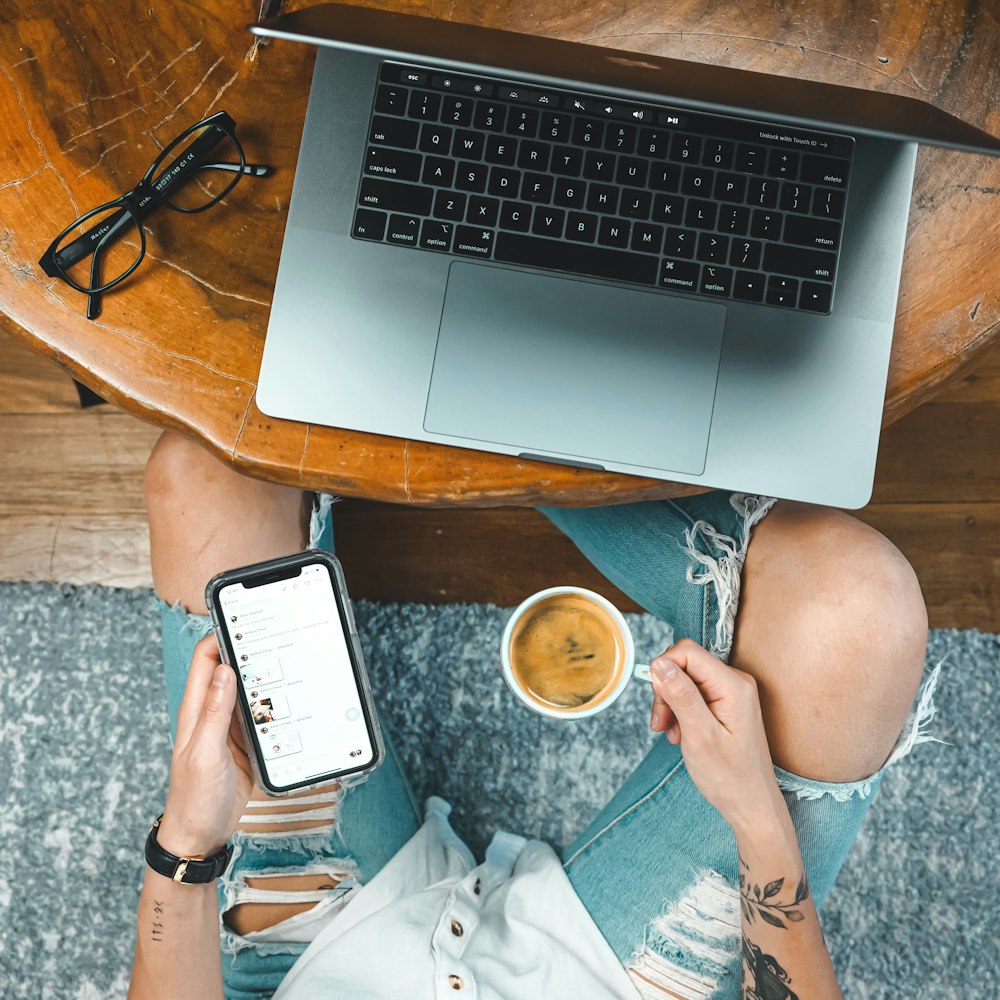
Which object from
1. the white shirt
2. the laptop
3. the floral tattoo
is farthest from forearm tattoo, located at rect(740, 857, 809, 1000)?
the laptop

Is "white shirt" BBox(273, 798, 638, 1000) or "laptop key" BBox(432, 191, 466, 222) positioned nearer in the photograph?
"laptop key" BBox(432, 191, 466, 222)

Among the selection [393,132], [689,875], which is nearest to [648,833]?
[689,875]

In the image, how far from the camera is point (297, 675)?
32.0 inches

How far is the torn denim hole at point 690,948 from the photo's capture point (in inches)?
33.0

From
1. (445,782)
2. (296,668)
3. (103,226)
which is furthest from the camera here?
(445,782)

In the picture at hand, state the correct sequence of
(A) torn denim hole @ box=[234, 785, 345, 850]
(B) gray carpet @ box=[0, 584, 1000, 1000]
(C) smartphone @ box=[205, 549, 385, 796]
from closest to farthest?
(C) smartphone @ box=[205, 549, 385, 796] < (A) torn denim hole @ box=[234, 785, 345, 850] < (B) gray carpet @ box=[0, 584, 1000, 1000]

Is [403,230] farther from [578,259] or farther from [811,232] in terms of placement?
[811,232]

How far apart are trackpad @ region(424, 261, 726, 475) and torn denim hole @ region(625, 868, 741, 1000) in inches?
16.3

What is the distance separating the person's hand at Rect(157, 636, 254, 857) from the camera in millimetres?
742

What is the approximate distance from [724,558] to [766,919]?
0.31 metres

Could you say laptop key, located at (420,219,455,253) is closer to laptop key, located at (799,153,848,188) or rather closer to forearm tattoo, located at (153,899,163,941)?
laptop key, located at (799,153,848,188)

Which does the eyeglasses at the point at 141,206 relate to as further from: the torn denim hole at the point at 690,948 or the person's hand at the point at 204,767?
the torn denim hole at the point at 690,948

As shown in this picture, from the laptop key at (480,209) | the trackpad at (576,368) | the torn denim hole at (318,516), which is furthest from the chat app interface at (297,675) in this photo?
the laptop key at (480,209)

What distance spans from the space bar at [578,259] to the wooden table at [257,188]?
0.51 ft
